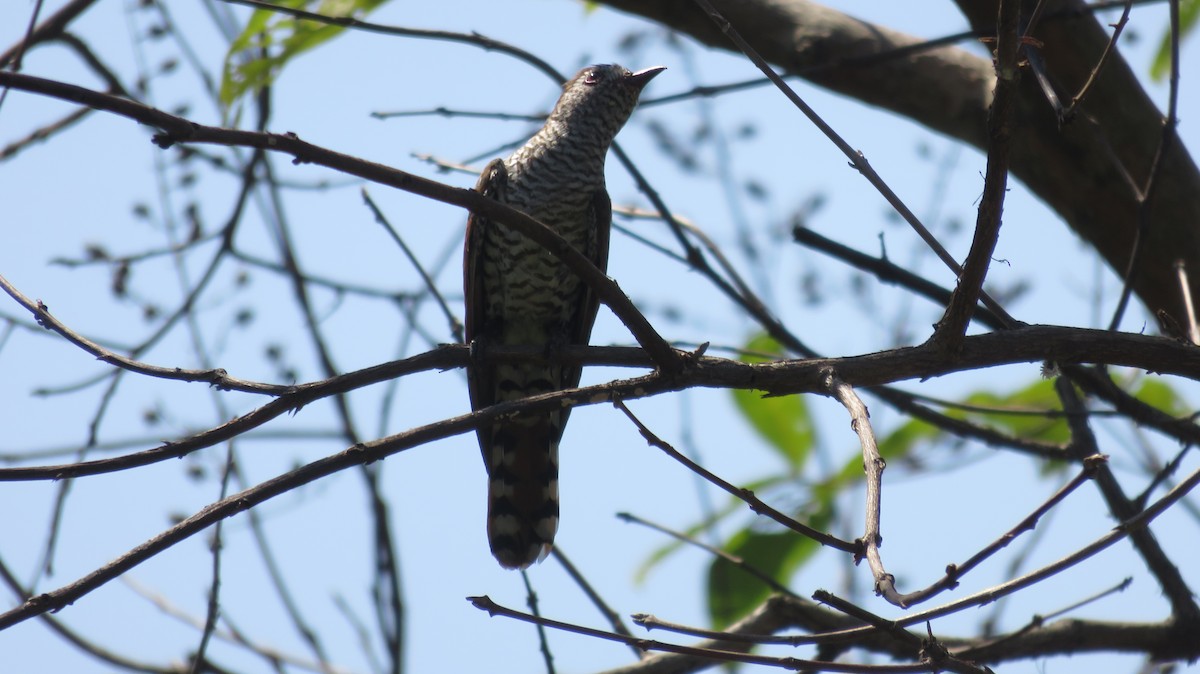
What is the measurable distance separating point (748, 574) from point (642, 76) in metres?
2.08

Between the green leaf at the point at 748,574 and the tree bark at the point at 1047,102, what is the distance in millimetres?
1400

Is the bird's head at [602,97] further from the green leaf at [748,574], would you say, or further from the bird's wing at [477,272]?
the green leaf at [748,574]

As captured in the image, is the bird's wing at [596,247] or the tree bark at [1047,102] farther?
the bird's wing at [596,247]

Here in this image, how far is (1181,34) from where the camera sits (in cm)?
332

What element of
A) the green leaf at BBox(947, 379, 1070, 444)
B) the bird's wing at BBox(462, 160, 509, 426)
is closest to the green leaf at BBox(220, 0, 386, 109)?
the bird's wing at BBox(462, 160, 509, 426)

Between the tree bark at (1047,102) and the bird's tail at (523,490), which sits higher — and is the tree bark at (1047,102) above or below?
above

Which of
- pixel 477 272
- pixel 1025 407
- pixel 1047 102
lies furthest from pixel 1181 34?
pixel 477 272

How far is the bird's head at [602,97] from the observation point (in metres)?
4.45

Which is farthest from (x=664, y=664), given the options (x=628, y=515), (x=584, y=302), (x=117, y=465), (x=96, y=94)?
(x=96, y=94)

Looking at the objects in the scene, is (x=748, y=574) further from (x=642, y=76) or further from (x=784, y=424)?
(x=642, y=76)

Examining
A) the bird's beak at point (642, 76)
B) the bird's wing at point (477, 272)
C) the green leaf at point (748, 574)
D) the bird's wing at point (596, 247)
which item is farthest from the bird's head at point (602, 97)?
the green leaf at point (748, 574)

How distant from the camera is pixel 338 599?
3580 millimetres

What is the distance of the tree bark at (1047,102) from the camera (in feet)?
12.0

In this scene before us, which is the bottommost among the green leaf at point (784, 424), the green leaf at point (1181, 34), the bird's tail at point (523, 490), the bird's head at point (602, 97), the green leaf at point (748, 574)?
the green leaf at point (748, 574)
